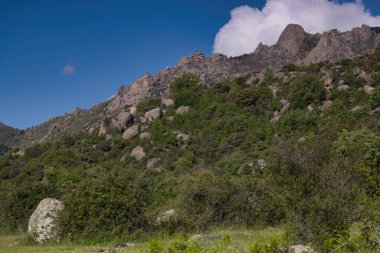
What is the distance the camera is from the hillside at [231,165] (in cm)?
928

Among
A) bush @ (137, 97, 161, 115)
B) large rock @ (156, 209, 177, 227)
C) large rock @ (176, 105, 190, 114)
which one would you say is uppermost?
bush @ (137, 97, 161, 115)

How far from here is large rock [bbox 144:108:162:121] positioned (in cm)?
5722

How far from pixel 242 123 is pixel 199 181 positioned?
29.7 metres

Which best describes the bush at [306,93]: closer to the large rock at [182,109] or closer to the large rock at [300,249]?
the large rock at [182,109]

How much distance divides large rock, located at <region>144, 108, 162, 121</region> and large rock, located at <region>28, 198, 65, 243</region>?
4037cm

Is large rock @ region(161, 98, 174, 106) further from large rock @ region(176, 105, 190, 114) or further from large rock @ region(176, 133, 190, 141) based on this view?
large rock @ region(176, 133, 190, 141)

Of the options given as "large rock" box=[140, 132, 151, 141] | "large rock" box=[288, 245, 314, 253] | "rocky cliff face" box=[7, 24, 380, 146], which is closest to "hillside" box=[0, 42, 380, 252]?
"large rock" box=[288, 245, 314, 253]

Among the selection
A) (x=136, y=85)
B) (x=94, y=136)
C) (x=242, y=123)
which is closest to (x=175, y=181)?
(x=242, y=123)

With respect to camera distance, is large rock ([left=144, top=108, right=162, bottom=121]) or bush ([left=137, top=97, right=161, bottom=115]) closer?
large rock ([left=144, top=108, right=162, bottom=121])

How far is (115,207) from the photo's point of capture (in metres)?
16.5

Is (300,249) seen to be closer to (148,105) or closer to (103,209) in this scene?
(103,209)

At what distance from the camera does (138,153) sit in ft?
166

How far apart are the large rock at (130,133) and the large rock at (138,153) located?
386cm

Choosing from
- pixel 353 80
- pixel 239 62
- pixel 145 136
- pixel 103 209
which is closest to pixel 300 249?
pixel 103 209
